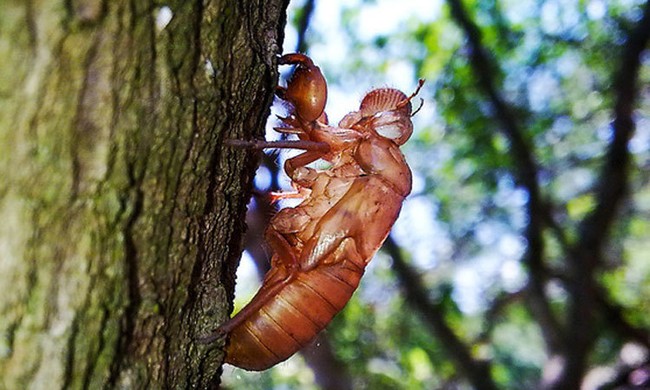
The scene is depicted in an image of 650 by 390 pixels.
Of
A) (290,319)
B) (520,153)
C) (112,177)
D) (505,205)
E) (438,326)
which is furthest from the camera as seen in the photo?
(505,205)

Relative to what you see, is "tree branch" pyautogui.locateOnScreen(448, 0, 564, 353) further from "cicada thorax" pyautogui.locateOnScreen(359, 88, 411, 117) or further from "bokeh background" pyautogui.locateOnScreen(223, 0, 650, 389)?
"cicada thorax" pyautogui.locateOnScreen(359, 88, 411, 117)

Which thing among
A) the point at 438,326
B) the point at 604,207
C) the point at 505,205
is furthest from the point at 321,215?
the point at 505,205

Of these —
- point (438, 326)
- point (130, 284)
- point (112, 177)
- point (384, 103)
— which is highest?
point (438, 326)

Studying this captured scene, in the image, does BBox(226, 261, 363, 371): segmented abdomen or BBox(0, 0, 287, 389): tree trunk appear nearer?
BBox(0, 0, 287, 389): tree trunk

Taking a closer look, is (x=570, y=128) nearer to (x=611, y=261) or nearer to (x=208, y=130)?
(x=611, y=261)

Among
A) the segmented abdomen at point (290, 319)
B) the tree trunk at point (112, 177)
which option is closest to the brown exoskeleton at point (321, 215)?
the segmented abdomen at point (290, 319)

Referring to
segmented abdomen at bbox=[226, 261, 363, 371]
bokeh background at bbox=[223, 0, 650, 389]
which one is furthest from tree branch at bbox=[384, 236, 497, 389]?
segmented abdomen at bbox=[226, 261, 363, 371]

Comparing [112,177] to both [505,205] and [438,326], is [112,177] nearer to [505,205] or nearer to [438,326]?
[438,326]
